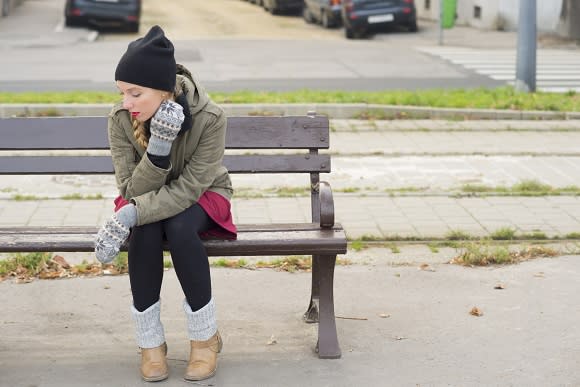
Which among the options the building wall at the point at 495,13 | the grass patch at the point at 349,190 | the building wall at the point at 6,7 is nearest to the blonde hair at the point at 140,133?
the grass patch at the point at 349,190

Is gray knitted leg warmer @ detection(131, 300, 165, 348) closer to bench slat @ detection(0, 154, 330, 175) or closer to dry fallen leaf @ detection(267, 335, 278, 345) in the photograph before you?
dry fallen leaf @ detection(267, 335, 278, 345)

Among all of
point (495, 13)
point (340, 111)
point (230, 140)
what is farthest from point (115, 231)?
point (495, 13)

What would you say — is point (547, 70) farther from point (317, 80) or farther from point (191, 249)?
point (191, 249)

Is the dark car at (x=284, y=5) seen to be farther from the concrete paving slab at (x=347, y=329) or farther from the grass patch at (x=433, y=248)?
the concrete paving slab at (x=347, y=329)

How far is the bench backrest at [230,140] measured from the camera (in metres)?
5.63

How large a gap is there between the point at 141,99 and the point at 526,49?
1089 cm

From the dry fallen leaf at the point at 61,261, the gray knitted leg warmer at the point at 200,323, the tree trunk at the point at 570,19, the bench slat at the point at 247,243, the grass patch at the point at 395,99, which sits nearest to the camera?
the gray knitted leg warmer at the point at 200,323

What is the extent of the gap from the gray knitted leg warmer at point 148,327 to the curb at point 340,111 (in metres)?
7.42

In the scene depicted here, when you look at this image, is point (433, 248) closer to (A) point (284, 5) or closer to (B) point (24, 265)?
(B) point (24, 265)

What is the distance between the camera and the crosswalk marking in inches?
664

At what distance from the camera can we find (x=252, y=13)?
35.2 metres

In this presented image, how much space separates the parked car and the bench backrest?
872 inches

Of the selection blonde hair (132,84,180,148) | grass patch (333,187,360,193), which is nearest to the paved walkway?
grass patch (333,187,360,193)

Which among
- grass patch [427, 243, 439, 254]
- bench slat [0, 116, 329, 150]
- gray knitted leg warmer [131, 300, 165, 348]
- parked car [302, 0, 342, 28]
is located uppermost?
bench slat [0, 116, 329, 150]
